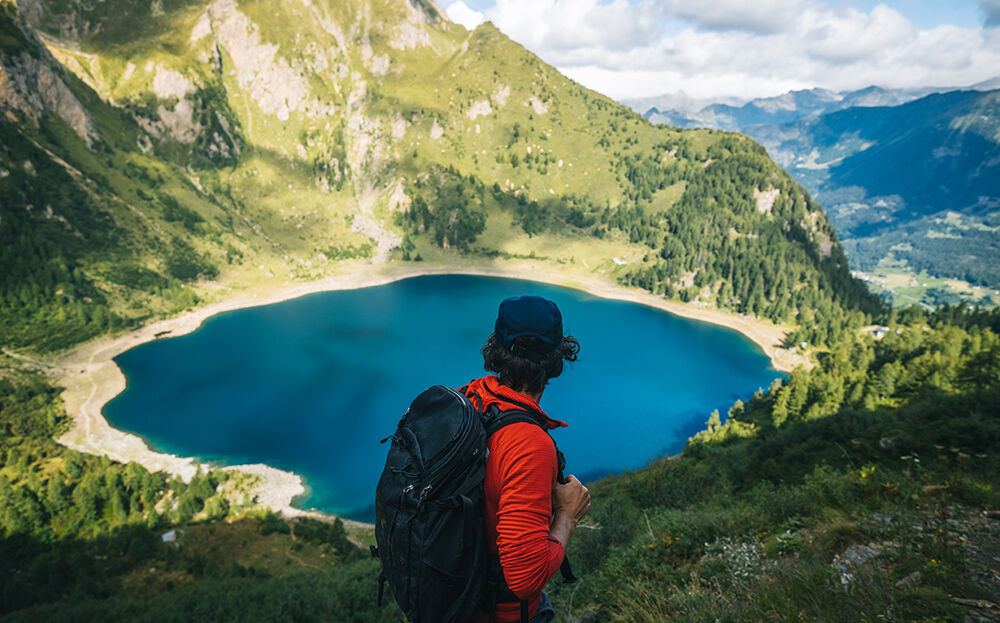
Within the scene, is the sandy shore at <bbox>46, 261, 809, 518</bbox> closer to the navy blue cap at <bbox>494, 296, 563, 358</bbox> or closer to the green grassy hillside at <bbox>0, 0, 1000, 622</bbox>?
the green grassy hillside at <bbox>0, 0, 1000, 622</bbox>

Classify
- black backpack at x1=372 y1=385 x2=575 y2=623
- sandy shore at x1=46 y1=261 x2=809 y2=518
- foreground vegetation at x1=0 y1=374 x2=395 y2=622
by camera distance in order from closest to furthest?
1. black backpack at x1=372 y1=385 x2=575 y2=623
2. foreground vegetation at x1=0 y1=374 x2=395 y2=622
3. sandy shore at x1=46 y1=261 x2=809 y2=518

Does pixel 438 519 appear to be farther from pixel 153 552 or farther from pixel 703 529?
pixel 153 552

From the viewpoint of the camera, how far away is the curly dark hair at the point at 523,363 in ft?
11.0

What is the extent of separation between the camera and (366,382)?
2753 inches

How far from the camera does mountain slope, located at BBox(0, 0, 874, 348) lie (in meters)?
105

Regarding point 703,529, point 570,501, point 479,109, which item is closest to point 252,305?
point 703,529

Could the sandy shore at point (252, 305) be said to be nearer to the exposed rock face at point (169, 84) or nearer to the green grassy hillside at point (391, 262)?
the green grassy hillside at point (391, 262)

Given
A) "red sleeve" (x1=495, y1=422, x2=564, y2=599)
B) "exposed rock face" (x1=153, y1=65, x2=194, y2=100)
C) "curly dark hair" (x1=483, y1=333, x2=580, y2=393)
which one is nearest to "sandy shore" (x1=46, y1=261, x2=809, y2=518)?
"curly dark hair" (x1=483, y1=333, x2=580, y2=393)

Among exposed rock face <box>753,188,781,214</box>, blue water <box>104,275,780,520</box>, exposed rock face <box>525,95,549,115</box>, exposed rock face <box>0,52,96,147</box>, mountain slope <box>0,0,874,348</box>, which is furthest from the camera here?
exposed rock face <box>525,95,549,115</box>

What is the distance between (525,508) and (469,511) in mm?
370

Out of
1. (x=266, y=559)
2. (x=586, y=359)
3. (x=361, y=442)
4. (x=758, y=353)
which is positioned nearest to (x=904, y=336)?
(x=758, y=353)

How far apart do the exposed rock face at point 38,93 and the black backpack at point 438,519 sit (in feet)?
510

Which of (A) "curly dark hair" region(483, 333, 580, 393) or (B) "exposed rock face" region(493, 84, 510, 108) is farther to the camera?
(B) "exposed rock face" region(493, 84, 510, 108)

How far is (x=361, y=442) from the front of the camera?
177 feet
